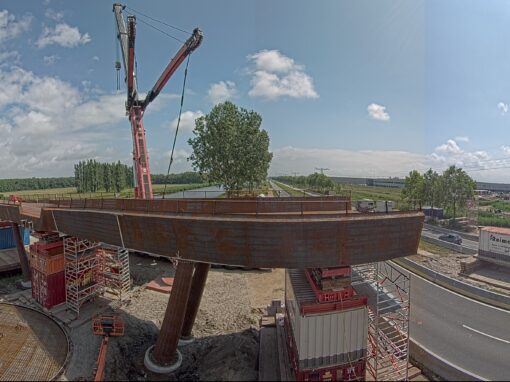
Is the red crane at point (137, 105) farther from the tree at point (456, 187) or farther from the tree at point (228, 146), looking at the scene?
the tree at point (456, 187)

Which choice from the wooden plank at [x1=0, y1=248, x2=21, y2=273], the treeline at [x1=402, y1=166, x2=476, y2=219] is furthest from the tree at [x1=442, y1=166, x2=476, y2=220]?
the wooden plank at [x1=0, y1=248, x2=21, y2=273]

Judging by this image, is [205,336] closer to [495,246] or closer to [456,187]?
[495,246]

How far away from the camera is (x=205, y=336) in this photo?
16.2 meters

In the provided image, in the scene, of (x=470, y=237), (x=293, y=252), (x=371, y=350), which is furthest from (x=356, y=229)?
(x=470, y=237)

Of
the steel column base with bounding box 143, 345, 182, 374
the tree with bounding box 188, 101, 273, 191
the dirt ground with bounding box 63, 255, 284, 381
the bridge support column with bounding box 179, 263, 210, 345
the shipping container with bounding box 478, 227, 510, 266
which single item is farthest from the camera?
the tree with bounding box 188, 101, 273, 191

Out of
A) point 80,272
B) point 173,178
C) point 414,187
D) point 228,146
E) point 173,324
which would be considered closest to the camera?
point 173,324

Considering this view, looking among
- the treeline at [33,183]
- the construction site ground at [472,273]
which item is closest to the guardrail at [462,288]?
the construction site ground at [472,273]

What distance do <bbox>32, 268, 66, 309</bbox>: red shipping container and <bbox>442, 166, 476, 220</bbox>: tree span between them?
58.3 meters

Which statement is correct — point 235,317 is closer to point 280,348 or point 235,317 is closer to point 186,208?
point 280,348

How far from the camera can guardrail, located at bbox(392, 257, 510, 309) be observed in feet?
71.4

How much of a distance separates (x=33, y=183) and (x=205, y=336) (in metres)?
191

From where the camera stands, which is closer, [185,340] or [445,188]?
[185,340]

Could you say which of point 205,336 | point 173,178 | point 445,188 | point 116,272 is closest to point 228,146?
point 116,272

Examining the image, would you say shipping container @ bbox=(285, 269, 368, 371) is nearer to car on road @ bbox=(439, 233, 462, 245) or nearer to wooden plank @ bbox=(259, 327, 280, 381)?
wooden plank @ bbox=(259, 327, 280, 381)
